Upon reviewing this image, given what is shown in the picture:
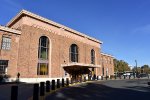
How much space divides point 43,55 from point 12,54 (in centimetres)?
698

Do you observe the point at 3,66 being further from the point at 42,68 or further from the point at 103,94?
the point at 103,94

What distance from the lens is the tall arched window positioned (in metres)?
34.8

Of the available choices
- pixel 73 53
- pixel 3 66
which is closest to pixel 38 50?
pixel 3 66

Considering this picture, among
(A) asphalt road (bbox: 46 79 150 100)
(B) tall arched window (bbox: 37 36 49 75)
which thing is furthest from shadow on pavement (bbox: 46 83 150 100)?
(B) tall arched window (bbox: 37 36 49 75)

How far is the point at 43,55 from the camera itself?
117 feet

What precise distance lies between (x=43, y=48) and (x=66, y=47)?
729cm

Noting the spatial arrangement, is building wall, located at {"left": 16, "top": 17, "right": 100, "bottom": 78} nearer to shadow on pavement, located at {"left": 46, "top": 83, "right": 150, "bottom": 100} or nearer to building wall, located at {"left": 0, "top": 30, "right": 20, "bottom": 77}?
building wall, located at {"left": 0, "top": 30, "right": 20, "bottom": 77}

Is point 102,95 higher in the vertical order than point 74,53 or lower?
lower

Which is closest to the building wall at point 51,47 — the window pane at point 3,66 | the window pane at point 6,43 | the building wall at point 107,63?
the window pane at point 6,43

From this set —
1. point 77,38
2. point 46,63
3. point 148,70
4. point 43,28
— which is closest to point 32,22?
point 43,28

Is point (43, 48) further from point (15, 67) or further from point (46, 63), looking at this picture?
point (15, 67)

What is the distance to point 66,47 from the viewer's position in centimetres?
4169

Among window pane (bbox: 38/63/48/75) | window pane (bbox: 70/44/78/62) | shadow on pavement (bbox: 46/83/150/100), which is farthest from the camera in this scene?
window pane (bbox: 70/44/78/62)

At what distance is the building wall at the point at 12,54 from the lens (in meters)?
29.4
